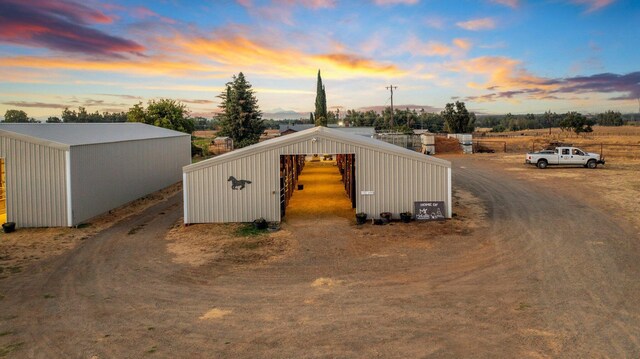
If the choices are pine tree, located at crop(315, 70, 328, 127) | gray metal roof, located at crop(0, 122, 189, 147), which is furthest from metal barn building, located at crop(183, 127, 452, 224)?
pine tree, located at crop(315, 70, 328, 127)

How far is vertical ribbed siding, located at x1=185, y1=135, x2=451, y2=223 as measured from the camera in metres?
18.9

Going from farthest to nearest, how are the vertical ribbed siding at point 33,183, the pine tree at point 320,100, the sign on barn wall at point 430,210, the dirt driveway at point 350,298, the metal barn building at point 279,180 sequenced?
1. the pine tree at point 320,100
2. the sign on barn wall at point 430,210
3. the metal barn building at point 279,180
4. the vertical ribbed siding at point 33,183
5. the dirt driveway at point 350,298

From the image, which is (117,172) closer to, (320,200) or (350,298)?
(320,200)

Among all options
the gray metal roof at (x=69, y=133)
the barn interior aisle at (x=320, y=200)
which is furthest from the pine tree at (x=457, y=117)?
the gray metal roof at (x=69, y=133)

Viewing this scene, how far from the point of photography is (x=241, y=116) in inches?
2371

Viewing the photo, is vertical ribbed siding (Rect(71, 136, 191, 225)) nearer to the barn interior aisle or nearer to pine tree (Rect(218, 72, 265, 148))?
the barn interior aisle

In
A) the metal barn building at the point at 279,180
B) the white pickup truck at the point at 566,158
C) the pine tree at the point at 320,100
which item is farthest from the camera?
the pine tree at the point at 320,100

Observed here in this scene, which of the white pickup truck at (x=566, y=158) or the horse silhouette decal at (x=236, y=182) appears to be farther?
the white pickup truck at (x=566, y=158)

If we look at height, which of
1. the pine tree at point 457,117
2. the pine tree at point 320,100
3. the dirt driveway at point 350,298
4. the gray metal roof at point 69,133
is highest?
the pine tree at point 320,100

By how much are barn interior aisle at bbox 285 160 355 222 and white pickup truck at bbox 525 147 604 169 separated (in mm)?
17310

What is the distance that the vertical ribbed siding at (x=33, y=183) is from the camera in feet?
60.7

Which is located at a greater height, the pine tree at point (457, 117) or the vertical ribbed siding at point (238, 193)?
the pine tree at point (457, 117)

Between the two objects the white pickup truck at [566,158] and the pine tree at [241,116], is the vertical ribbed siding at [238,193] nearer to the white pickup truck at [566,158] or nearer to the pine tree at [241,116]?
the white pickup truck at [566,158]

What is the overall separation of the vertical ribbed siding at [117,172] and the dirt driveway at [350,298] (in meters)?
3.91
